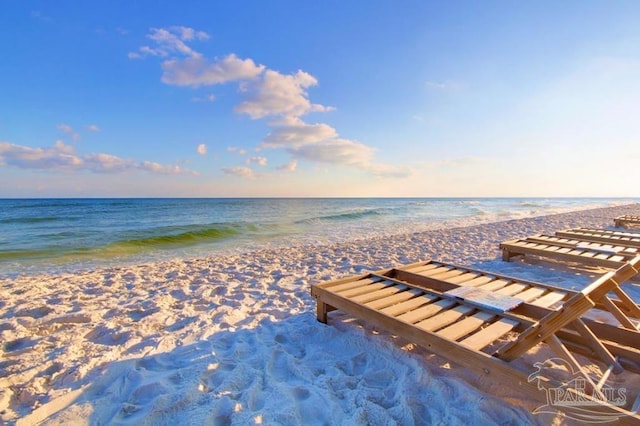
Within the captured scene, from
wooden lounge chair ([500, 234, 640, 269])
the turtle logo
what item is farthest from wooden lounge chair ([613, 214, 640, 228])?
the turtle logo

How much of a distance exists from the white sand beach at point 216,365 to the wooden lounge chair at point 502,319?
0.97ft

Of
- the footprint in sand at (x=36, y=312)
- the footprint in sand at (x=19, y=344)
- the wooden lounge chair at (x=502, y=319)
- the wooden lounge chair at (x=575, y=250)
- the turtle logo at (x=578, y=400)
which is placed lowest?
the footprint in sand at (x=19, y=344)

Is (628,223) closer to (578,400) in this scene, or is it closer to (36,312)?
(578,400)

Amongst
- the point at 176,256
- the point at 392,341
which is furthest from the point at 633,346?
the point at 176,256

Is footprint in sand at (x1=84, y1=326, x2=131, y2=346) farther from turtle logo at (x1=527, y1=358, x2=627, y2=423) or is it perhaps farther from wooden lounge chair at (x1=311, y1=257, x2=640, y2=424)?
turtle logo at (x1=527, y1=358, x2=627, y2=423)

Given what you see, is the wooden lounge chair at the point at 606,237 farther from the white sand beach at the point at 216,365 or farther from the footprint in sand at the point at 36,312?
the footprint in sand at the point at 36,312

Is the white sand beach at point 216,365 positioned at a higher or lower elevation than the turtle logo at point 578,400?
lower

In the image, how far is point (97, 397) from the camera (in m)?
2.37

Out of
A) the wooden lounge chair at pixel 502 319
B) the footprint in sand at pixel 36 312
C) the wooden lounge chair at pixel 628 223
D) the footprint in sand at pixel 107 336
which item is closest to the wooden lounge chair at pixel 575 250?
the wooden lounge chair at pixel 502 319

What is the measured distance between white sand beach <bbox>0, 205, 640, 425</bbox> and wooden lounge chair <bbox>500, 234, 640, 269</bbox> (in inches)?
18.8

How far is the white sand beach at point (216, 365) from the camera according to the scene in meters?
2.17

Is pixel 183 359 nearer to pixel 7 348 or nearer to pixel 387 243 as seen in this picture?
pixel 7 348

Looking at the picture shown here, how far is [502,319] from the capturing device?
2885 mm

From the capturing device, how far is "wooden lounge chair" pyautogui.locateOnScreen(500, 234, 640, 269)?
17.3 ft
